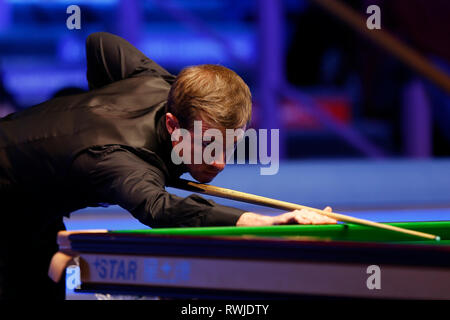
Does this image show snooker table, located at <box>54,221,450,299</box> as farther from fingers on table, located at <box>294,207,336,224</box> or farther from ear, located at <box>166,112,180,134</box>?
ear, located at <box>166,112,180,134</box>

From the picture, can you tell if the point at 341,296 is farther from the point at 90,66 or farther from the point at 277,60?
the point at 277,60

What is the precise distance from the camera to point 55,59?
8.61m

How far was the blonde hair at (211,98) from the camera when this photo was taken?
62.3 inches

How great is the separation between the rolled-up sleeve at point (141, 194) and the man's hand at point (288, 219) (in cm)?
3

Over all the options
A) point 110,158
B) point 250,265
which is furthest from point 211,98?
point 250,265

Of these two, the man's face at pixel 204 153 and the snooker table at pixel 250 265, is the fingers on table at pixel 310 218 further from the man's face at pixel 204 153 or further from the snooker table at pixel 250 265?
the man's face at pixel 204 153

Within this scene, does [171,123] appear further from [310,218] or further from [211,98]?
[310,218]

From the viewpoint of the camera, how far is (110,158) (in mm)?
1559

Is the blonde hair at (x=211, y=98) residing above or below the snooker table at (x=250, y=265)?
above

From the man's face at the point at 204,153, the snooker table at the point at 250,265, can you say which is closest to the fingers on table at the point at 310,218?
the snooker table at the point at 250,265

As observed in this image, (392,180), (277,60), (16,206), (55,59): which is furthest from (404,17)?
(55,59)

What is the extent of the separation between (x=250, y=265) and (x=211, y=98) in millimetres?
502

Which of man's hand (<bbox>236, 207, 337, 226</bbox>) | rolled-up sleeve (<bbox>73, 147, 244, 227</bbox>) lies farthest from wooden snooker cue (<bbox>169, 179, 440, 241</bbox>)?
rolled-up sleeve (<bbox>73, 147, 244, 227</bbox>)
